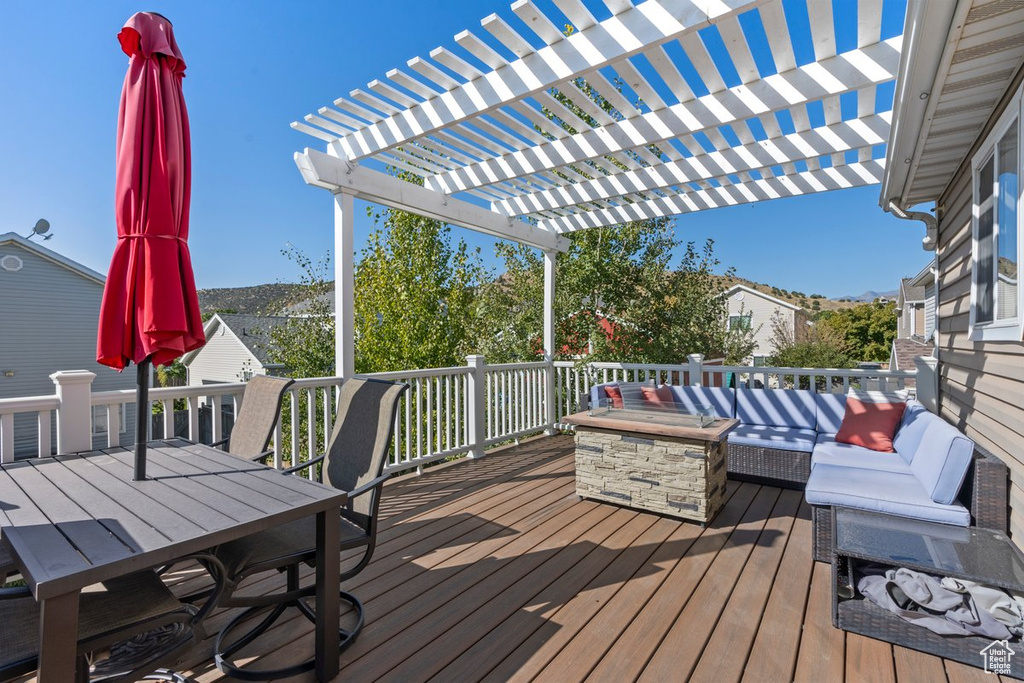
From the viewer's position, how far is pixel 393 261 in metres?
12.0

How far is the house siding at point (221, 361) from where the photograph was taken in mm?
19261

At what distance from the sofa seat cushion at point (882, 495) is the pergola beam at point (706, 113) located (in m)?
2.31

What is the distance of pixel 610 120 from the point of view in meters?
3.83

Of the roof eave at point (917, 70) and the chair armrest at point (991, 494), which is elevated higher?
the roof eave at point (917, 70)

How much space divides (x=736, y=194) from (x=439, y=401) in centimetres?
362

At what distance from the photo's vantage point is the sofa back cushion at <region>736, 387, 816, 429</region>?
4688 mm

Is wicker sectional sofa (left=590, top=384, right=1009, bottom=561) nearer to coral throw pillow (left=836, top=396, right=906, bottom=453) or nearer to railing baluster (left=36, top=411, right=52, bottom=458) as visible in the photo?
coral throw pillow (left=836, top=396, right=906, bottom=453)

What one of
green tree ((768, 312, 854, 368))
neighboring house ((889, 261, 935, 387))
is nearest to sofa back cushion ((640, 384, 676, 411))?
neighboring house ((889, 261, 935, 387))

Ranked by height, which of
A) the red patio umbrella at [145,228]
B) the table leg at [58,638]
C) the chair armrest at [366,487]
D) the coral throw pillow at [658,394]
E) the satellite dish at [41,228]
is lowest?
the table leg at [58,638]

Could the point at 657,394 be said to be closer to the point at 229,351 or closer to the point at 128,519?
the point at 128,519

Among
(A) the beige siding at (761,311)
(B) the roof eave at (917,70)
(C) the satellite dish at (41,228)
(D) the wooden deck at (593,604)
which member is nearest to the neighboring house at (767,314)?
(A) the beige siding at (761,311)

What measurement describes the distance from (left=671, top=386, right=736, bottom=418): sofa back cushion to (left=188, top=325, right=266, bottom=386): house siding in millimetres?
16511

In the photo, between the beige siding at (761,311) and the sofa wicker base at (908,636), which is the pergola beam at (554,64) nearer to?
the sofa wicker base at (908,636)

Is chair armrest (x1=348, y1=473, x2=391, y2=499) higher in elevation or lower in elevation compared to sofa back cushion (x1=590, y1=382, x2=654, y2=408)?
lower
